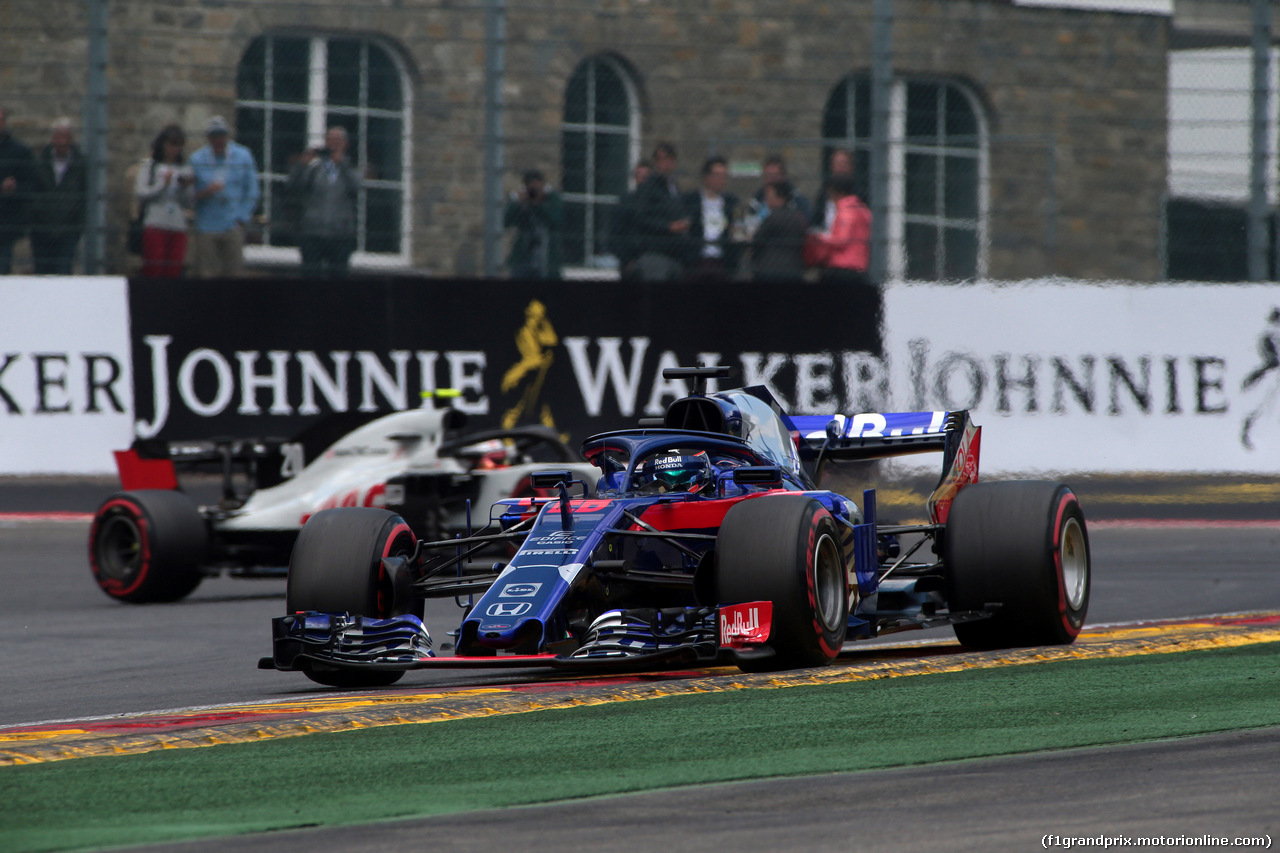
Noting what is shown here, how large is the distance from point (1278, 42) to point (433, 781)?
12.7 m

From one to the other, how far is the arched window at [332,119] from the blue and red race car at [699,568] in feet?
24.1

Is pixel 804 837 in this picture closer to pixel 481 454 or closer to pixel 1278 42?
pixel 481 454

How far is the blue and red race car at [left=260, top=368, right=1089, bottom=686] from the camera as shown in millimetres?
7117

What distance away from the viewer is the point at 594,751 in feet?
18.4

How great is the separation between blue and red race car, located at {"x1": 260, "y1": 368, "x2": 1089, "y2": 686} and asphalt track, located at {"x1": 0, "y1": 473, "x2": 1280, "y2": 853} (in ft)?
0.98

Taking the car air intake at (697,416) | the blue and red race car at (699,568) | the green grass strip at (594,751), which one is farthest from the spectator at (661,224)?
the green grass strip at (594,751)

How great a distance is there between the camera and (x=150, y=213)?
1517cm

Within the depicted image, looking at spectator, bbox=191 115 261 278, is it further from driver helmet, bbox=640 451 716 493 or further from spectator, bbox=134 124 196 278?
driver helmet, bbox=640 451 716 493

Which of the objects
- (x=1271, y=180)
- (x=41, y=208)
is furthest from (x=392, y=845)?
(x=1271, y=180)

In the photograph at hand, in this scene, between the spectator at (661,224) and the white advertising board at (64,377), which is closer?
the white advertising board at (64,377)

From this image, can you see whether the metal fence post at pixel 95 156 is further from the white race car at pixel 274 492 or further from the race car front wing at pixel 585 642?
the race car front wing at pixel 585 642

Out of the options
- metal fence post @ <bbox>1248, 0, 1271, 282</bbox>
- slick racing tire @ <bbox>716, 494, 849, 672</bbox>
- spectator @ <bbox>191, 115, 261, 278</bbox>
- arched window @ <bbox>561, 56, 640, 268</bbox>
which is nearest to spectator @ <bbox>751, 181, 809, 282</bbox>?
arched window @ <bbox>561, 56, 640, 268</bbox>

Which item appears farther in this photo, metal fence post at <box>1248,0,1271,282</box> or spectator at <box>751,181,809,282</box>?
spectator at <box>751,181,809,282</box>

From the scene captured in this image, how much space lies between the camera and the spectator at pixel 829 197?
51.6 ft
